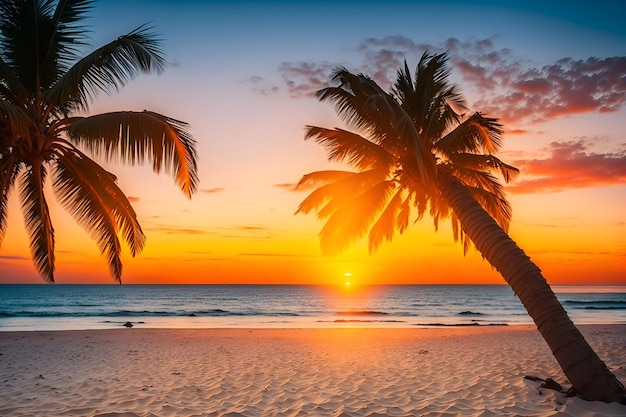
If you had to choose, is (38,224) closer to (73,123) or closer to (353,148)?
(73,123)

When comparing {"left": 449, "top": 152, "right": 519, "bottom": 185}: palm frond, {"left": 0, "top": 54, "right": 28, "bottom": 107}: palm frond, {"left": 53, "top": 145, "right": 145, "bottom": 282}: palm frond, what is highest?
{"left": 0, "top": 54, "right": 28, "bottom": 107}: palm frond

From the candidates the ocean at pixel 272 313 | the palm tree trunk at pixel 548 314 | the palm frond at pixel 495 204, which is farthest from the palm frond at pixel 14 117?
the ocean at pixel 272 313

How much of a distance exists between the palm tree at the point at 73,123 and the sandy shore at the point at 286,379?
3012 mm

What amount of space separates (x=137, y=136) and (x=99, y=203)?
8.19 feet

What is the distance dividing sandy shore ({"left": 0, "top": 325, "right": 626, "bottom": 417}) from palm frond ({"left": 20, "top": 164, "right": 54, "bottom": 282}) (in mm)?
2353

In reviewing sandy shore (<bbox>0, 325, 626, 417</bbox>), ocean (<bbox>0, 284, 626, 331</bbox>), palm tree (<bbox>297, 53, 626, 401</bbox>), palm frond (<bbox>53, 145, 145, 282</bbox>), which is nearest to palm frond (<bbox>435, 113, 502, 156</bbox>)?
palm tree (<bbox>297, 53, 626, 401</bbox>)

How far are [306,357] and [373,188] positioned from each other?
5.22m

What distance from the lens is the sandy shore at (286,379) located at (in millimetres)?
6555

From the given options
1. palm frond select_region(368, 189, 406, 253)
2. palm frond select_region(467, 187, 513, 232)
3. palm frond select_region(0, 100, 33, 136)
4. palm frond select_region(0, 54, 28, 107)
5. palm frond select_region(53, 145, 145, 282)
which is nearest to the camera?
palm frond select_region(0, 100, 33, 136)

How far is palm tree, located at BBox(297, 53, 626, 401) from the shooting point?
667 cm

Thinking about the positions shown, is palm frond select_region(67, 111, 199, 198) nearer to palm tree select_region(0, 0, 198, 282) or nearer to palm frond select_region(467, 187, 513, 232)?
palm tree select_region(0, 0, 198, 282)

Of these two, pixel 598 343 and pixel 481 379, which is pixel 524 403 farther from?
pixel 598 343

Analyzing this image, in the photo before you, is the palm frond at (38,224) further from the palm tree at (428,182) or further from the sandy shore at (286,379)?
the palm tree at (428,182)

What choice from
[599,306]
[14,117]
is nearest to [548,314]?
[14,117]
